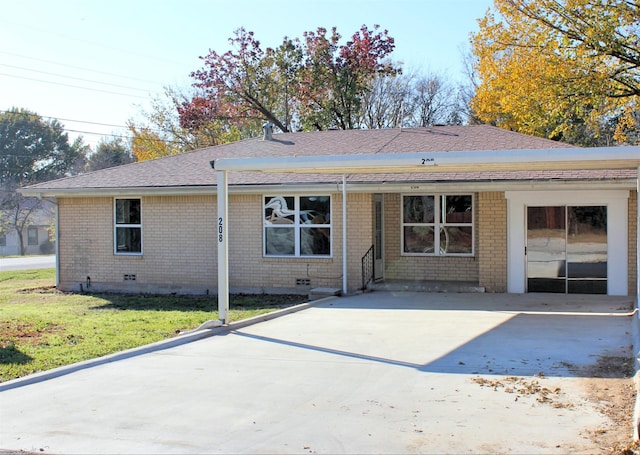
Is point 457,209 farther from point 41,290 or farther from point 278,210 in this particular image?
point 41,290

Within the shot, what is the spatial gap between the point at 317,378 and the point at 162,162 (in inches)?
538

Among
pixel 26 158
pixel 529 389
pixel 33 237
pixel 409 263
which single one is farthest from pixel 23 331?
pixel 33 237

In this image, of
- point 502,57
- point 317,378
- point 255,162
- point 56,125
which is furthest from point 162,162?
point 56,125

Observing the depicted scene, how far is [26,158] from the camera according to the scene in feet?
189

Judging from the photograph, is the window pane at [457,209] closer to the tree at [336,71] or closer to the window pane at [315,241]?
the window pane at [315,241]

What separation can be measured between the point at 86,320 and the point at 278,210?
19.9ft

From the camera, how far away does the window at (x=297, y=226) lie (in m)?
16.5

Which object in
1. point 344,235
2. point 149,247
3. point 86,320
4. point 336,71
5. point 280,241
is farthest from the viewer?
point 336,71

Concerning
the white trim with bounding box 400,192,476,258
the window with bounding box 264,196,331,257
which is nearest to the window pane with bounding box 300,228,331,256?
the window with bounding box 264,196,331,257

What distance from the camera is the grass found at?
9055 mm

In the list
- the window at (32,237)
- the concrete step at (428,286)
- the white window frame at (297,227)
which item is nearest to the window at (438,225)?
the concrete step at (428,286)

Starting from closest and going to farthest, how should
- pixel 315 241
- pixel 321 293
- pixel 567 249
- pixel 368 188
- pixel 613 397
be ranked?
pixel 613 397
pixel 567 249
pixel 321 293
pixel 368 188
pixel 315 241

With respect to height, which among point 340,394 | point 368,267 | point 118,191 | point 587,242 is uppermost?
point 118,191

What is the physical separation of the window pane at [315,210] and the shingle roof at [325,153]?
63 centimetres
